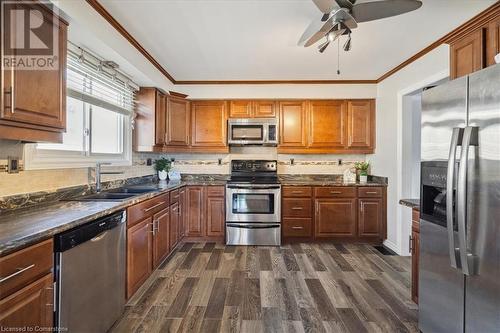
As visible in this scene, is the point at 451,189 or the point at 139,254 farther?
the point at 139,254

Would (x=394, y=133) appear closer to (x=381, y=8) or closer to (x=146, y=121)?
(x=381, y=8)

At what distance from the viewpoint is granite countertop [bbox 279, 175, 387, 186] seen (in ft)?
12.5

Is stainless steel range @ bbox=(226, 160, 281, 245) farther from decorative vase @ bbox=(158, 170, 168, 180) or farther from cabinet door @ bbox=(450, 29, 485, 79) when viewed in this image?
cabinet door @ bbox=(450, 29, 485, 79)

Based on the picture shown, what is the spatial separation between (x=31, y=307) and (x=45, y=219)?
0.48m

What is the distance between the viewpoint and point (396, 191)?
348 cm

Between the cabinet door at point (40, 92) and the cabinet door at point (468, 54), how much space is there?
9.41ft

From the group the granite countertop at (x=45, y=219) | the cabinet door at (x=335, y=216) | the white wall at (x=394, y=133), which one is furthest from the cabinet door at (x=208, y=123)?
the white wall at (x=394, y=133)

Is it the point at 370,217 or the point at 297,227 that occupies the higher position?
the point at 370,217

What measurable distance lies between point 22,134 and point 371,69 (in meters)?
3.73

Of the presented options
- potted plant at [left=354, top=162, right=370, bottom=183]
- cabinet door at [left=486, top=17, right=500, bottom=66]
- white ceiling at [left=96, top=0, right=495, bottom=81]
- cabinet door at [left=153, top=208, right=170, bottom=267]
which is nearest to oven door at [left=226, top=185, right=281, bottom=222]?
cabinet door at [left=153, top=208, right=170, bottom=267]

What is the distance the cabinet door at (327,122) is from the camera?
4.08m

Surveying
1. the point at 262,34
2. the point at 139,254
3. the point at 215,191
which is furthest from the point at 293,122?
the point at 139,254

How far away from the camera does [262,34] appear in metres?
2.51

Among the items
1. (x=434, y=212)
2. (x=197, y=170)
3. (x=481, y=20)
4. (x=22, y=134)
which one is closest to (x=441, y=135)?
(x=434, y=212)
